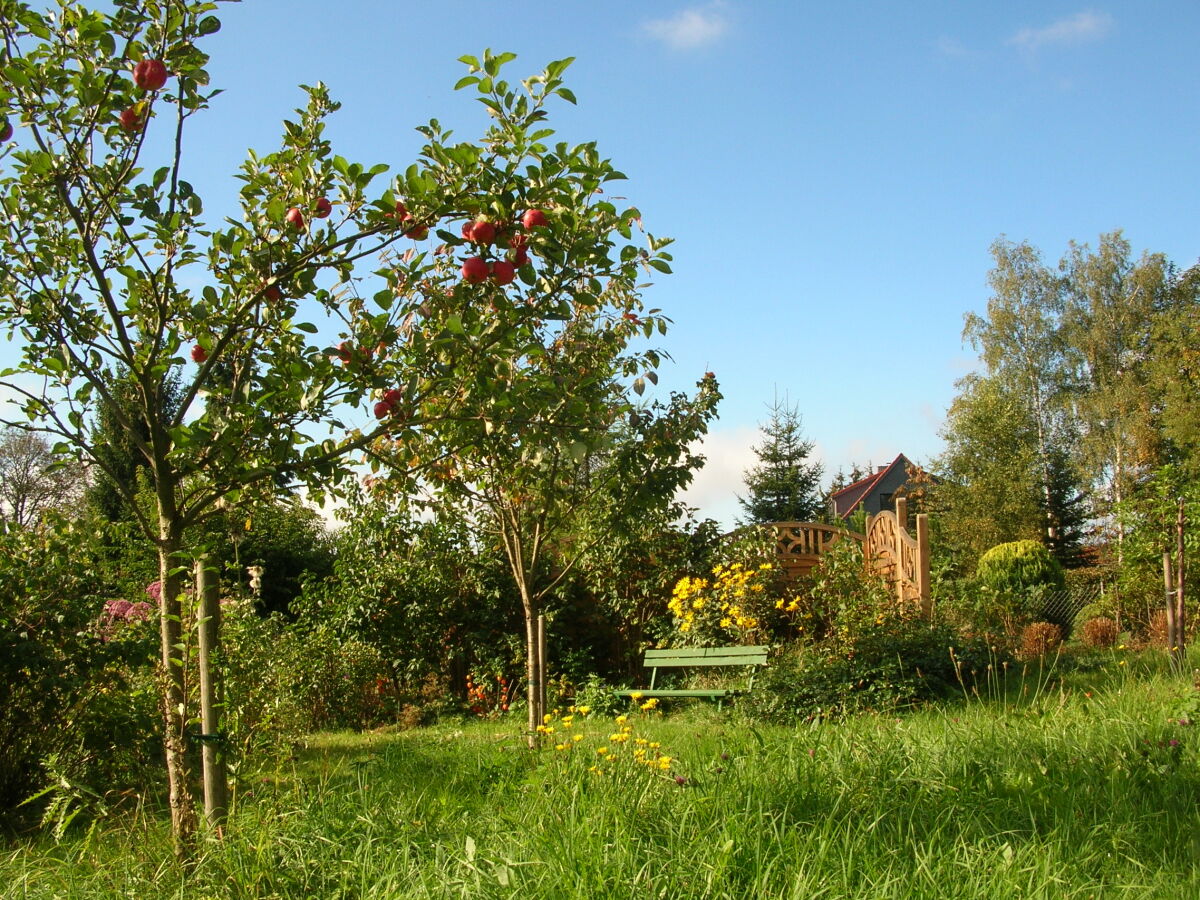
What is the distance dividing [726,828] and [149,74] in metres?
2.54

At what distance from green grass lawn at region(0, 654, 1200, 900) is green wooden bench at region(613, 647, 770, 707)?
338cm

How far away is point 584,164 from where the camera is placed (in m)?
2.70

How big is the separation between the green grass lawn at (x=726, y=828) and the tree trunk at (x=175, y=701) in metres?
0.11

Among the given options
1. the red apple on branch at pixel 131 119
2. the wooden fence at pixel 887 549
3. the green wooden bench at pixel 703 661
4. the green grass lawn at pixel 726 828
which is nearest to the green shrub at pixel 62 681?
the green grass lawn at pixel 726 828

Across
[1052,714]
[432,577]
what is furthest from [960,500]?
[1052,714]

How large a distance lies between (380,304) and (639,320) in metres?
1.54

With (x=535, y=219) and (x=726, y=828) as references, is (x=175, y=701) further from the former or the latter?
(x=535, y=219)

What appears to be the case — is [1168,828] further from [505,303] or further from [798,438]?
[798,438]

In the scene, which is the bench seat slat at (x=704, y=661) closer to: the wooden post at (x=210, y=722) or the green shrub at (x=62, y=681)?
the green shrub at (x=62, y=681)

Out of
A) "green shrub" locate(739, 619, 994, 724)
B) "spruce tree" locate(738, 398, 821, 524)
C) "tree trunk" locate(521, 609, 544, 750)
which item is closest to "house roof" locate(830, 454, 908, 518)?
"spruce tree" locate(738, 398, 821, 524)

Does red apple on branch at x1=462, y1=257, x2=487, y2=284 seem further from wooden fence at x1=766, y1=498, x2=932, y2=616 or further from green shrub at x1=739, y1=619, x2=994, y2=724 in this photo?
wooden fence at x1=766, y1=498, x2=932, y2=616

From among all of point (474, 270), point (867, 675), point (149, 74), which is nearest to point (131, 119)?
point (149, 74)

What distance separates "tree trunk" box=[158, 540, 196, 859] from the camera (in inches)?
114

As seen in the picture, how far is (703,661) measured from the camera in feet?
27.3
